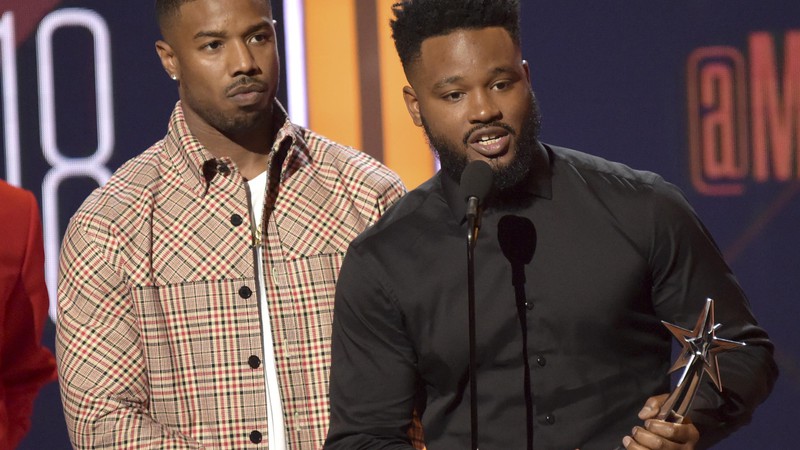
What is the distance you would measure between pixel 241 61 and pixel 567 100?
167 centimetres

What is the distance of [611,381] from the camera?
2.16 meters

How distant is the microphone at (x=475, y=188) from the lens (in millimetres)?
1859

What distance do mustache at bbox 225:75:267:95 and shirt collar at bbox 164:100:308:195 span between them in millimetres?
131

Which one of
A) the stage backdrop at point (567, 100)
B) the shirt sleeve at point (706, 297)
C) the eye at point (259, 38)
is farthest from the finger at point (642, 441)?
the stage backdrop at point (567, 100)

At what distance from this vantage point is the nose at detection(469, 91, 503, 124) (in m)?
2.18

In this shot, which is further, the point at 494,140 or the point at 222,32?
the point at 222,32


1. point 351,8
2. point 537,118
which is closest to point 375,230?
point 537,118

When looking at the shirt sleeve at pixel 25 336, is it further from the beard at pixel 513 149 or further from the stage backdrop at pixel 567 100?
the stage backdrop at pixel 567 100

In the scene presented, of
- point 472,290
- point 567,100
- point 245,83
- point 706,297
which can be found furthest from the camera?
point 567,100

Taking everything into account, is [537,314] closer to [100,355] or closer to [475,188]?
[475,188]

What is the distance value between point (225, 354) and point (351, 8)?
5.42 feet

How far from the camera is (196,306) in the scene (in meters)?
2.49

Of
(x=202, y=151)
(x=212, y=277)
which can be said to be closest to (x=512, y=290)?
(x=212, y=277)

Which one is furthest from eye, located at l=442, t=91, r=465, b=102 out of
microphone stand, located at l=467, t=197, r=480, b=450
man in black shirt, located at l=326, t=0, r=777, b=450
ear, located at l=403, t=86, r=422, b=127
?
microphone stand, located at l=467, t=197, r=480, b=450
